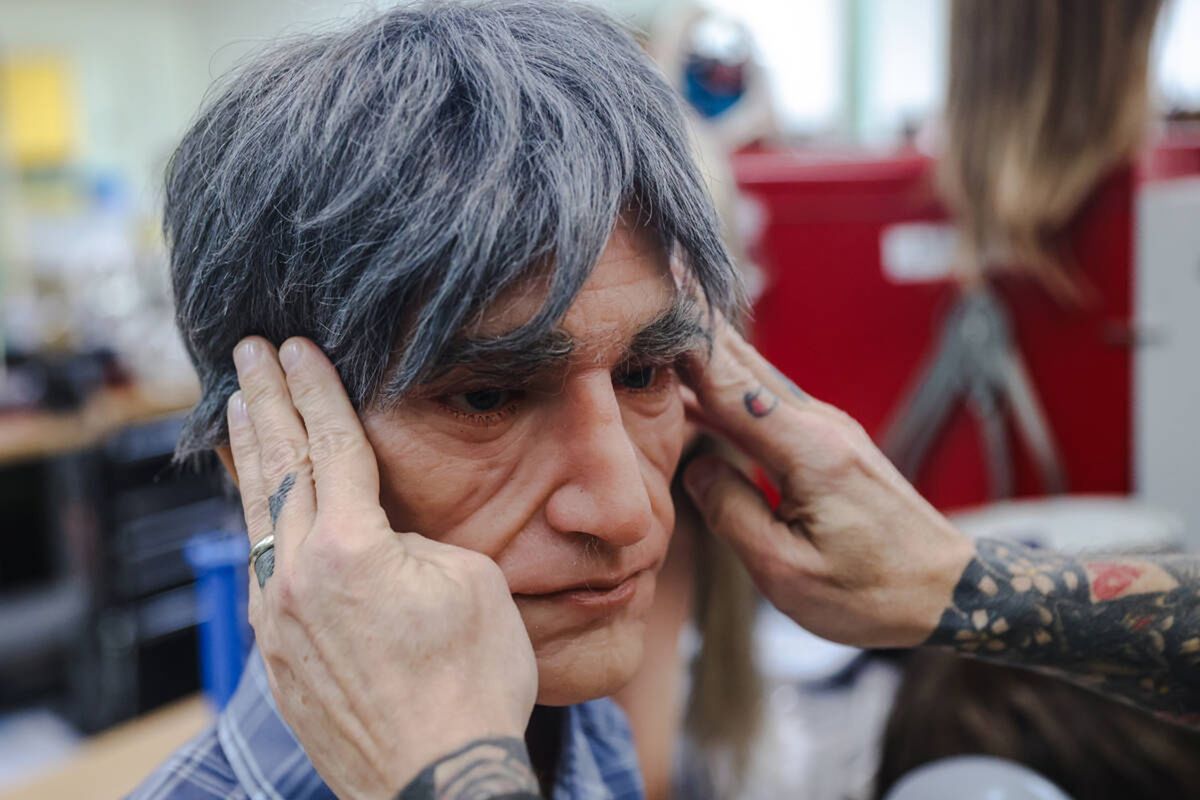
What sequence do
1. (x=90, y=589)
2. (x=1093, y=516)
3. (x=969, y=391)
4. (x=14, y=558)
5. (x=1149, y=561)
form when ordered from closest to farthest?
(x=1149, y=561), (x=1093, y=516), (x=969, y=391), (x=90, y=589), (x=14, y=558)

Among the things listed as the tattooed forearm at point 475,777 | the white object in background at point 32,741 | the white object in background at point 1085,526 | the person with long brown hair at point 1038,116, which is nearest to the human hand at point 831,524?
the tattooed forearm at point 475,777

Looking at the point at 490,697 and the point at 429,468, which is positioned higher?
the point at 429,468

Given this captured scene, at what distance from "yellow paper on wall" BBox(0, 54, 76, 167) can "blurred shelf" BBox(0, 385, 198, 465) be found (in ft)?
7.26

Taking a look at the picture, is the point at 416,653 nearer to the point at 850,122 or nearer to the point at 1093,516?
the point at 1093,516

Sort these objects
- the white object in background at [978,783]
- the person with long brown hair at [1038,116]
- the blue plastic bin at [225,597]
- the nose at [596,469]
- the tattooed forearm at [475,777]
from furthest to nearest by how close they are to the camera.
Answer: the person with long brown hair at [1038,116]
the blue plastic bin at [225,597]
the white object in background at [978,783]
the nose at [596,469]
the tattooed forearm at [475,777]

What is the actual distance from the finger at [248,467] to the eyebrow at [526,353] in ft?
0.48

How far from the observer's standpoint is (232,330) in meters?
0.78

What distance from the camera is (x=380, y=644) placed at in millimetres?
656

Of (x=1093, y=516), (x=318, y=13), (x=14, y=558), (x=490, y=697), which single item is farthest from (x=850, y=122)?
(x=490, y=697)

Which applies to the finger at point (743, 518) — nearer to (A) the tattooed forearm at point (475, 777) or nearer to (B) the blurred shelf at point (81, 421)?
(A) the tattooed forearm at point (475, 777)

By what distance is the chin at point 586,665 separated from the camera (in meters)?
0.78

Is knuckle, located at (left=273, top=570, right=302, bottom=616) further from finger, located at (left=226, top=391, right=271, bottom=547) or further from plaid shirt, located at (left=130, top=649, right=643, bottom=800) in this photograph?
plaid shirt, located at (left=130, top=649, right=643, bottom=800)

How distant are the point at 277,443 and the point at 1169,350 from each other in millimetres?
1618

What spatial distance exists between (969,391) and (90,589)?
7.90 feet
